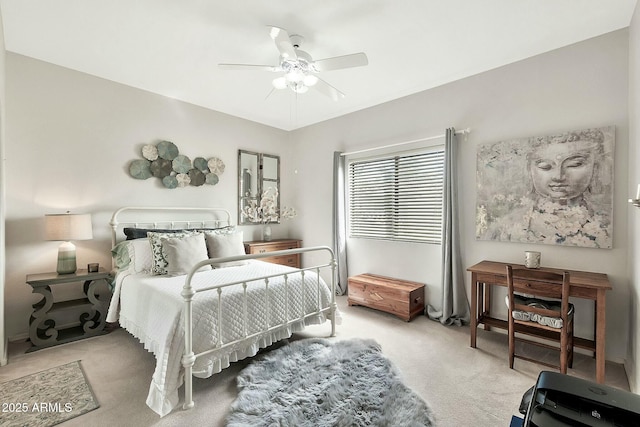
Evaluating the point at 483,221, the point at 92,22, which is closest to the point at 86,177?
the point at 92,22

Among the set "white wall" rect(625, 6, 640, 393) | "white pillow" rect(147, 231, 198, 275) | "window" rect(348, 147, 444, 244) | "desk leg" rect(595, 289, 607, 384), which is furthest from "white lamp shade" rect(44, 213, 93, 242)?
→ "white wall" rect(625, 6, 640, 393)

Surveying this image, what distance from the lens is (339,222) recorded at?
4.27 meters

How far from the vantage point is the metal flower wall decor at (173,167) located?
347cm

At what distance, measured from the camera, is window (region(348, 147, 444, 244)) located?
3.48 m

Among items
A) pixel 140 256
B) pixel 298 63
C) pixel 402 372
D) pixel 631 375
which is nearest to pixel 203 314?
pixel 140 256

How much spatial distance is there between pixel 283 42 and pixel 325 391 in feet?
8.06

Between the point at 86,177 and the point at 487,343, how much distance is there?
4331mm

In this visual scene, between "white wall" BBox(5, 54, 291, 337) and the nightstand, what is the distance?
0.92 feet

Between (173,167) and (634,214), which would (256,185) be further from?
(634,214)

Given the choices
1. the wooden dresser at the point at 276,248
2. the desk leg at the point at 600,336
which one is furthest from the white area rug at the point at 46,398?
the desk leg at the point at 600,336

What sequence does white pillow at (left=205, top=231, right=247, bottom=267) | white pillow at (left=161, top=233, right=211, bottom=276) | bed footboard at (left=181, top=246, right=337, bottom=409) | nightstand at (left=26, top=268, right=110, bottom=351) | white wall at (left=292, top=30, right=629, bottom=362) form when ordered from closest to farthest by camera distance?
bed footboard at (left=181, top=246, right=337, bottom=409) → white wall at (left=292, top=30, right=629, bottom=362) → nightstand at (left=26, top=268, right=110, bottom=351) → white pillow at (left=161, top=233, right=211, bottom=276) → white pillow at (left=205, top=231, right=247, bottom=267)

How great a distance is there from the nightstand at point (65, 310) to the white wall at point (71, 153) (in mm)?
279

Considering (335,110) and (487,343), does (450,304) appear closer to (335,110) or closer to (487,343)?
(487,343)

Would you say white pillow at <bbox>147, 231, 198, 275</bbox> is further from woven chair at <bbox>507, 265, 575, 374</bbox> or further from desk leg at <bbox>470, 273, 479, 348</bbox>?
woven chair at <bbox>507, 265, 575, 374</bbox>
